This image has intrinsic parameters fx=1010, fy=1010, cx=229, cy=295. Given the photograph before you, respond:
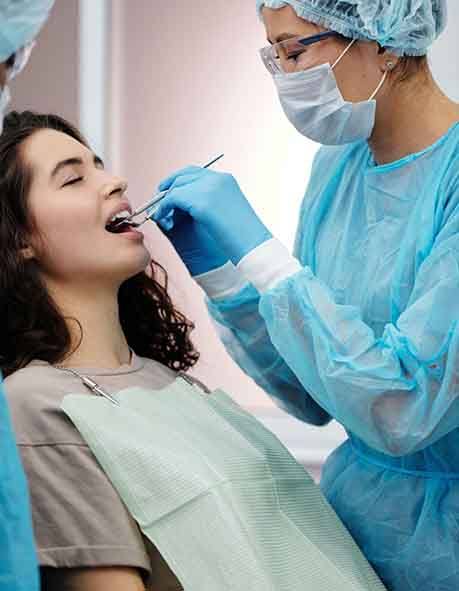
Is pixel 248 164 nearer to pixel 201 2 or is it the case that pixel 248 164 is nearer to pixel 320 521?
pixel 201 2

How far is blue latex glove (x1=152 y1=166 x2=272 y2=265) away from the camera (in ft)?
4.97

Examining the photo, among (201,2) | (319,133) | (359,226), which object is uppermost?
(201,2)

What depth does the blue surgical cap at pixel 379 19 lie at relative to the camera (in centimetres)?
154

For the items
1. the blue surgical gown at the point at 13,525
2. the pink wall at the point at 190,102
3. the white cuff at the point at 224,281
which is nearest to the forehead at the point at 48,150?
the white cuff at the point at 224,281

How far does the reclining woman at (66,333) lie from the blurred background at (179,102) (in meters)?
1.13

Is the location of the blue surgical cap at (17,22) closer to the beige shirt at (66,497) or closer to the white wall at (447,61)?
the beige shirt at (66,497)

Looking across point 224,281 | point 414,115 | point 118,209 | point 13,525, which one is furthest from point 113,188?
point 13,525

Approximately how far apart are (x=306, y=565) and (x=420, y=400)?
29 centimetres

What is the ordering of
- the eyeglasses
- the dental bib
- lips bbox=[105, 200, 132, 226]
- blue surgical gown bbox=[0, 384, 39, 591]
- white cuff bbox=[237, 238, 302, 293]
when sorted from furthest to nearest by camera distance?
lips bbox=[105, 200, 132, 226], the eyeglasses, white cuff bbox=[237, 238, 302, 293], the dental bib, blue surgical gown bbox=[0, 384, 39, 591]

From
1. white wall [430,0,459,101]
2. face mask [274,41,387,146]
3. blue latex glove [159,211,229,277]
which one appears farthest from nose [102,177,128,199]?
white wall [430,0,459,101]

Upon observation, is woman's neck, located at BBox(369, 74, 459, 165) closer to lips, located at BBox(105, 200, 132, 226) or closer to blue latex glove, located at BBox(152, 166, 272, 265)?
blue latex glove, located at BBox(152, 166, 272, 265)

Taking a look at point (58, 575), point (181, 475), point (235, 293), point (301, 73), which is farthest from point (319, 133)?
point (58, 575)

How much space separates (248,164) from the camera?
2.93 meters

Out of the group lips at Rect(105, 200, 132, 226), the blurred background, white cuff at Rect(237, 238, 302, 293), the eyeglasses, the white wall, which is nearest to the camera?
white cuff at Rect(237, 238, 302, 293)
